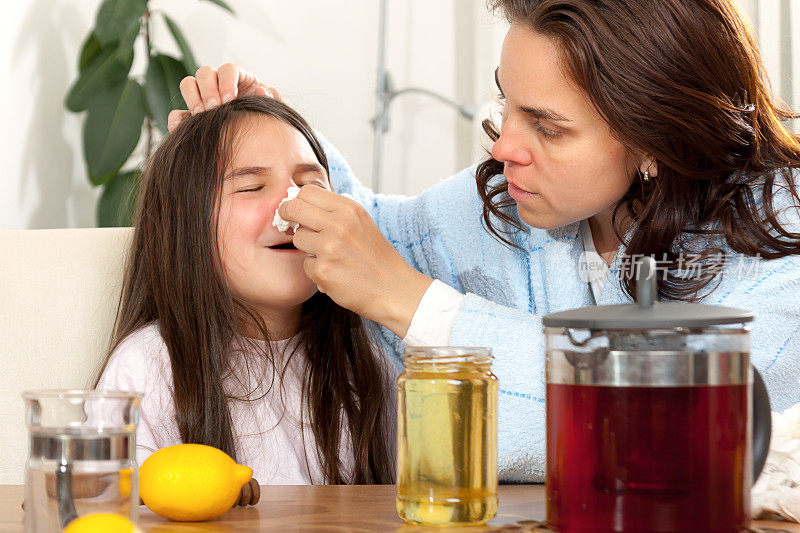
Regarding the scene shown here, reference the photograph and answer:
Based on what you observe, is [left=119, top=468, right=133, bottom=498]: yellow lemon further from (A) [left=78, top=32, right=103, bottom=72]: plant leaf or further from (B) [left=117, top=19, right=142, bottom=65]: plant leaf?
(A) [left=78, top=32, right=103, bottom=72]: plant leaf

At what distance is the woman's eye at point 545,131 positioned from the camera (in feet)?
3.62

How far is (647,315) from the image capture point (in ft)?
1.81

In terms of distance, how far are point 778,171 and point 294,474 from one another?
0.80 m

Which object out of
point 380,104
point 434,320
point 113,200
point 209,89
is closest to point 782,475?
point 434,320

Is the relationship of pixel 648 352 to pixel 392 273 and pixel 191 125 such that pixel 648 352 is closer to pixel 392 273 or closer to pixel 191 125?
pixel 392 273

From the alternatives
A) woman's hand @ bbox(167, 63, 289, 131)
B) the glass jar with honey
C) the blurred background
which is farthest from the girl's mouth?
the blurred background

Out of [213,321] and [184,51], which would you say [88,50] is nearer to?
[184,51]

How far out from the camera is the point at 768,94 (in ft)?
3.95

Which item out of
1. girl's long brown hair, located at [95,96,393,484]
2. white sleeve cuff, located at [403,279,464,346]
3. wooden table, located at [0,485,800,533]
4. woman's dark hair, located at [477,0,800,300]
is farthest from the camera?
girl's long brown hair, located at [95,96,393,484]

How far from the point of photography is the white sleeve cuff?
3.01 feet

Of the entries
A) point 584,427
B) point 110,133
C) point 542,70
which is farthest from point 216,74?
point 110,133

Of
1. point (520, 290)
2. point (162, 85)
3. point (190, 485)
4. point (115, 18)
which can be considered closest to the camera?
point (190, 485)

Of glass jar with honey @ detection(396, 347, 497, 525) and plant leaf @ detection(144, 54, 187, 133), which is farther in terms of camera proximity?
plant leaf @ detection(144, 54, 187, 133)

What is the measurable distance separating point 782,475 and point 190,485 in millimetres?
482
